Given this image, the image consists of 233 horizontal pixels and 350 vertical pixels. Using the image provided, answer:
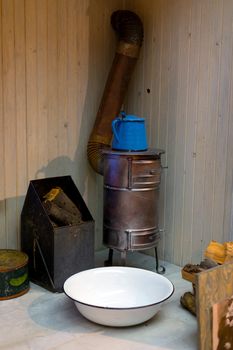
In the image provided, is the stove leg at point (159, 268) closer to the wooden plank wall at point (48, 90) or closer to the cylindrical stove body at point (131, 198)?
the cylindrical stove body at point (131, 198)

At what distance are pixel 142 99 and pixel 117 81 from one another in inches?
10.0

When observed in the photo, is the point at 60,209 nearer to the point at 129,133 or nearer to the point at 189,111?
the point at 129,133

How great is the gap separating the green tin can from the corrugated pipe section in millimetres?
879

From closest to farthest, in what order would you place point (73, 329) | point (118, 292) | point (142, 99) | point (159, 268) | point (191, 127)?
point (73, 329)
point (118, 292)
point (191, 127)
point (159, 268)
point (142, 99)

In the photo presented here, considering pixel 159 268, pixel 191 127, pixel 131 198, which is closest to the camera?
pixel 131 198

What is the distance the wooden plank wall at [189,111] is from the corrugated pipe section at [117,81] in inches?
5.6

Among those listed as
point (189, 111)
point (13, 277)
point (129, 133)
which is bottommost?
point (13, 277)

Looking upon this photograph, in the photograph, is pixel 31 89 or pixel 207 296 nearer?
pixel 207 296

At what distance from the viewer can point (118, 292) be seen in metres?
2.50

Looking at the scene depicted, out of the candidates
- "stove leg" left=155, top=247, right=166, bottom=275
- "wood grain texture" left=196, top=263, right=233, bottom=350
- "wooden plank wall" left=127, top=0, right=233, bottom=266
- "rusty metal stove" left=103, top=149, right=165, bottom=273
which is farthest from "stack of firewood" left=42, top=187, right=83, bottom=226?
"wood grain texture" left=196, top=263, right=233, bottom=350

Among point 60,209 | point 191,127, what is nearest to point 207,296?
point 60,209

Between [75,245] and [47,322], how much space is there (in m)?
0.54

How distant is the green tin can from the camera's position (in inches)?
100

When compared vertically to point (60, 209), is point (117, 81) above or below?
above
